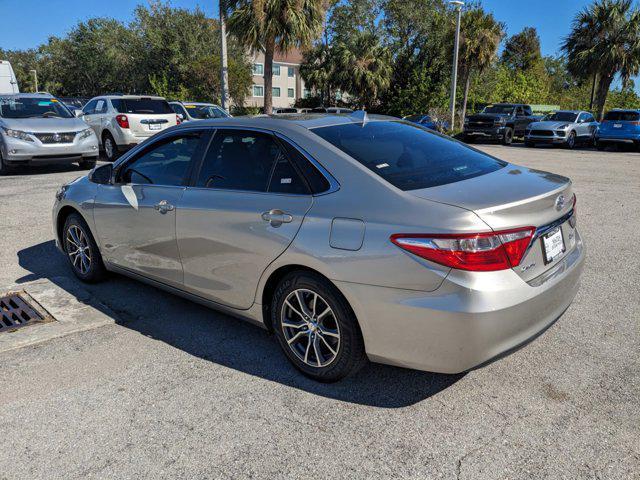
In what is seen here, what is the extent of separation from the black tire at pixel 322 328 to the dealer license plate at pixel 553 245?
1081mm

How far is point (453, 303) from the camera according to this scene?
257cm

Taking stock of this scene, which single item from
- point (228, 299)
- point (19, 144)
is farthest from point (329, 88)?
point (228, 299)

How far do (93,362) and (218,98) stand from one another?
4058 centimetres

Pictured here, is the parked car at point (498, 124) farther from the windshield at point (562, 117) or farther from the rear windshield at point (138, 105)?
the rear windshield at point (138, 105)

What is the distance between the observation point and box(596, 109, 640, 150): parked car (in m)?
21.5

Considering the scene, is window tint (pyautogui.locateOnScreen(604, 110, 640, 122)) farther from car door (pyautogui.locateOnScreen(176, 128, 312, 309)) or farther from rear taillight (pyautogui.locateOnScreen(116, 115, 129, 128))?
car door (pyautogui.locateOnScreen(176, 128, 312, 309))

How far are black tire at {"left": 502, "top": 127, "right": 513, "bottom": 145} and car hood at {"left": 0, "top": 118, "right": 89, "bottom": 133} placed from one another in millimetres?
18821

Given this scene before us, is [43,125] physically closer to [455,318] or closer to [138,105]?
[138,105]

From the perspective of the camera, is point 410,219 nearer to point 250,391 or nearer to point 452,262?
point 452,262

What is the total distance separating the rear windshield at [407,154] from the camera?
309 cm

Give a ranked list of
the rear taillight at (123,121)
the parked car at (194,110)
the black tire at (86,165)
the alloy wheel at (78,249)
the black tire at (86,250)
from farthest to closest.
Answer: the parked car at (194,110) < the rear taillight at (123,121) < the black tire at (86,165) < the alloy wheel at (78,249) < the black tire at (86,250)

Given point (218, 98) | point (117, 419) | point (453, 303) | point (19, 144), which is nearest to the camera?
point (453, 303)

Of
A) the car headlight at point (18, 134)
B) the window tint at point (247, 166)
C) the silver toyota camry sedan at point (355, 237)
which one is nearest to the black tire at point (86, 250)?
the silver toyota camry sedan at point (355, 237)

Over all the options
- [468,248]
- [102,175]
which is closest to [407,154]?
[468,248]
